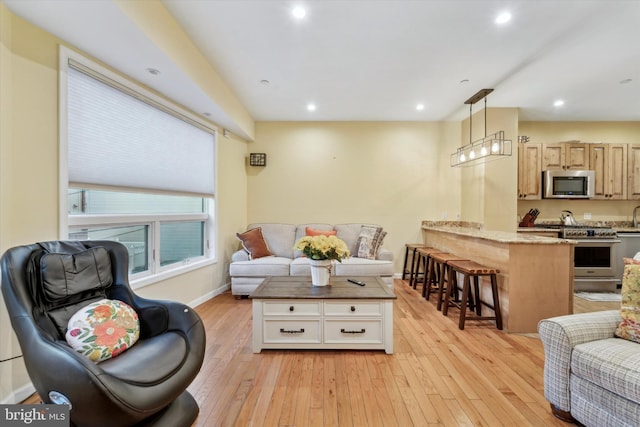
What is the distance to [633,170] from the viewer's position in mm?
4445

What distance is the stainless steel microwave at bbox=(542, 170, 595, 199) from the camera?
4.38m

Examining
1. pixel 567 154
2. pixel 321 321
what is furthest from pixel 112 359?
pixel 567 154

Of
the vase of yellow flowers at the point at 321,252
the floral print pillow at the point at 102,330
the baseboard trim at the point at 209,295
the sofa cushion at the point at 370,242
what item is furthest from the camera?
the sofa cushion at the point at 370,242

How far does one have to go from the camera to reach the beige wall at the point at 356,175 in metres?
4.75

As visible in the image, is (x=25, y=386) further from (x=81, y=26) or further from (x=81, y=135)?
(x=81, y=26)

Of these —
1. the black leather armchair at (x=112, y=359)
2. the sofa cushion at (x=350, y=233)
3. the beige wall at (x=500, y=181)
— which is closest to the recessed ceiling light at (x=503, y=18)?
the beige wall at (x=500, y=181)

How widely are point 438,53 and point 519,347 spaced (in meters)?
2.86

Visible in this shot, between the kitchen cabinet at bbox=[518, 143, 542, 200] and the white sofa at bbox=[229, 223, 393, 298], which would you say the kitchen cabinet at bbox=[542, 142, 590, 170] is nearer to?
the kitchen cabinet at bbox=[518, 143, 542, 200]

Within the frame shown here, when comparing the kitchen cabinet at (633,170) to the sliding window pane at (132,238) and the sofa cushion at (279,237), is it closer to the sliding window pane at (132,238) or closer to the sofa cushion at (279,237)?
the sofa cushion at (279,237)

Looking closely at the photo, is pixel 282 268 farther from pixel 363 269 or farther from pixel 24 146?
pixel 24 146

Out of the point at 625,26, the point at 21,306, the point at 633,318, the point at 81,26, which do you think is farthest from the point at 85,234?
the point at 625,26

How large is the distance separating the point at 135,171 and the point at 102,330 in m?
1.59

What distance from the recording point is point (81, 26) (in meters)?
1.74

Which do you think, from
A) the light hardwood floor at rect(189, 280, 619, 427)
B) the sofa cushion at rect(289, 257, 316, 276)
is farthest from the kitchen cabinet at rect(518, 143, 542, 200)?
the sofa cushion at rect(289, 257, 316, 276)
